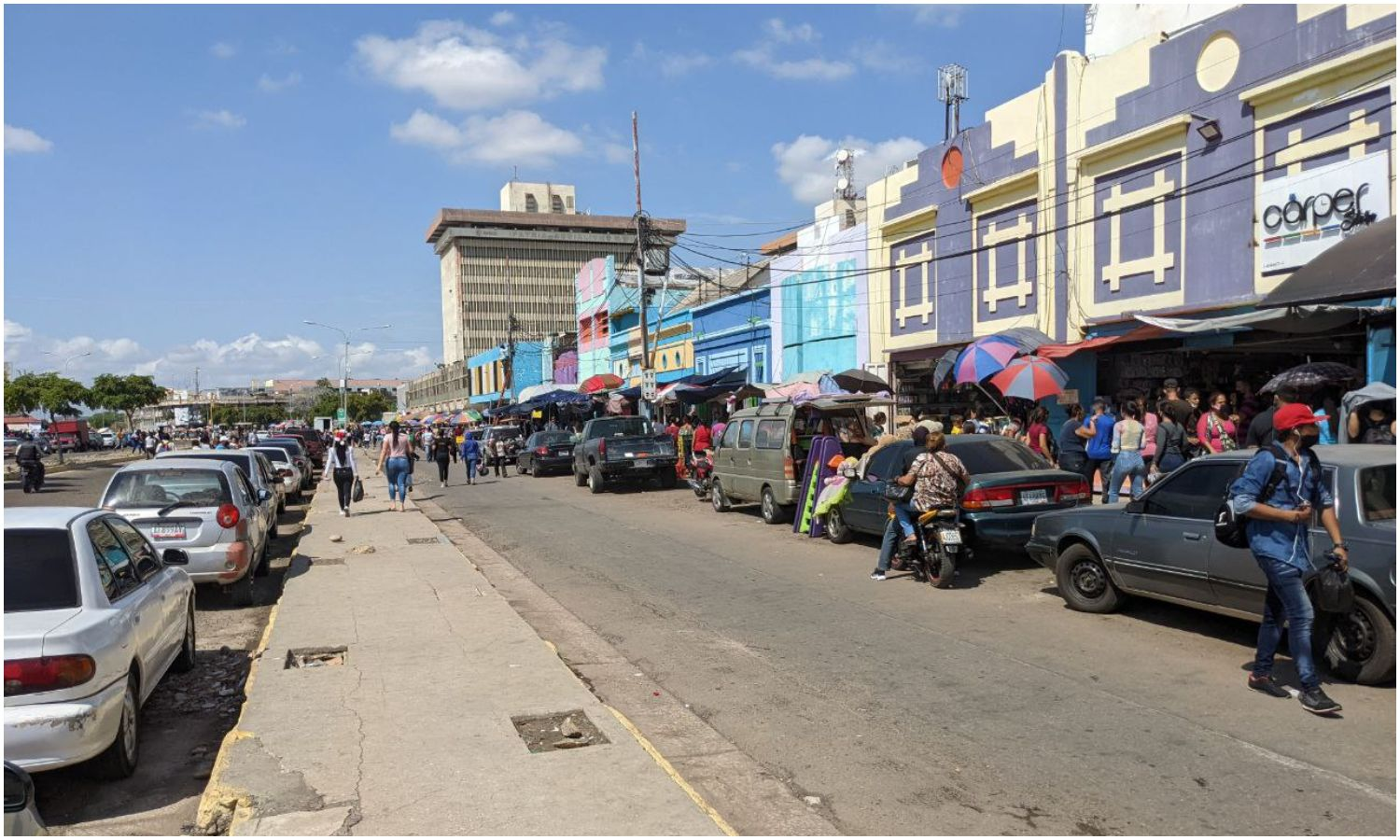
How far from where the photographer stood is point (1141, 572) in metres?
8.22

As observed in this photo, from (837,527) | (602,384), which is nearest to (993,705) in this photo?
(837,527)

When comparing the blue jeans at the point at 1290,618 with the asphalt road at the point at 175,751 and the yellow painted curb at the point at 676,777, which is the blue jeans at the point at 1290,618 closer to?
the yellow painted curb at the point at 676,777

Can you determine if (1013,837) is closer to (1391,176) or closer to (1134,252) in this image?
(1391,176)

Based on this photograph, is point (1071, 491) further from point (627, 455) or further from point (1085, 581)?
point (627, 455)

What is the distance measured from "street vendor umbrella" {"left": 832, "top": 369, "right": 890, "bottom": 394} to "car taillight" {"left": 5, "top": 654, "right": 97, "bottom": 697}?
673 inches

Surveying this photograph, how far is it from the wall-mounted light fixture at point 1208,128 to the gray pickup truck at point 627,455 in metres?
12.9

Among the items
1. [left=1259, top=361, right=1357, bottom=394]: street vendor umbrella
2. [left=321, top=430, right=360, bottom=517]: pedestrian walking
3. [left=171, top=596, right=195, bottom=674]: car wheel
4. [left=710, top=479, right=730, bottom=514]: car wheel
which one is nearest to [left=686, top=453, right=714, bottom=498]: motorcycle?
[left=710, top=479, right=730, bottom=514]: car wheel

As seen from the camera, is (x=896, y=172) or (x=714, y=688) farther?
(x=896, y=172)

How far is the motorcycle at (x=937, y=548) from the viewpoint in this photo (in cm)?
1036

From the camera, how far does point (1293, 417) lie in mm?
6215

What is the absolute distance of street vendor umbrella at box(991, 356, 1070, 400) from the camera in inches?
624

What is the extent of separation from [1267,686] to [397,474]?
652 inches

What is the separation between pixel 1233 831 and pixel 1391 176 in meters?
12.5

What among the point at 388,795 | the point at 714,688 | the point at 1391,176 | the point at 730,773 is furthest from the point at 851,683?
the point at 1391,176
